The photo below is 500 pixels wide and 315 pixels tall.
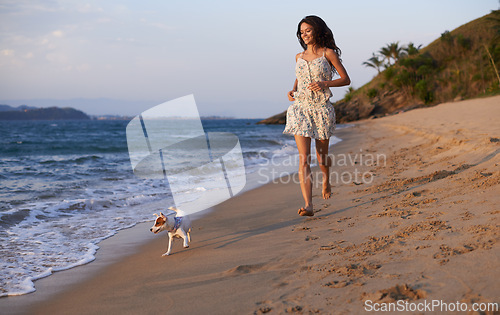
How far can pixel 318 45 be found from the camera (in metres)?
3.63

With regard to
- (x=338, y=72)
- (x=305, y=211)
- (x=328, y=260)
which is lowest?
(x=328, y=260)

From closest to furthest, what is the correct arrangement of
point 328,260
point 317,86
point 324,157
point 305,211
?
point 328,260, point 317,86, point 305,211, point 324,157

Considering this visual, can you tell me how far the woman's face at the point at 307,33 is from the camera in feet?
11.8

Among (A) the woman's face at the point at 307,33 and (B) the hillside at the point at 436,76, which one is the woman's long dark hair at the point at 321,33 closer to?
(A) the woman's face at the point at 307,33

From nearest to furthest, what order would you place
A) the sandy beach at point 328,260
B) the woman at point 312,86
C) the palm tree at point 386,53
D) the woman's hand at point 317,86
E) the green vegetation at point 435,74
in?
the sandy beach at point 328,260 → the woman's hand at point 317,86 → the woman at point 312,86 → the green vegetation at point 435,74 → the palm tree at point 386,53

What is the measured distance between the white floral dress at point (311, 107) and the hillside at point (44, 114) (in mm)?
94702

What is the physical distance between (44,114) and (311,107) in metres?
108

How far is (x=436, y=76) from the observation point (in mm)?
38812

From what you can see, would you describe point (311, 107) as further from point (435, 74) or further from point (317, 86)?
point (435, 74)

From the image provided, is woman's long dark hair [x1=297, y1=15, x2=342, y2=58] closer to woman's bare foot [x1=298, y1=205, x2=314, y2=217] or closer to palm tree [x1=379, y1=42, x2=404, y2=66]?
woman's bare foot [x1=298, y1=205, x2=314, y2=217]

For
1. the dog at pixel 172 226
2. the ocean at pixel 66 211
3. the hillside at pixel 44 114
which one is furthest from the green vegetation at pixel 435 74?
the hillside at pixel 44 114

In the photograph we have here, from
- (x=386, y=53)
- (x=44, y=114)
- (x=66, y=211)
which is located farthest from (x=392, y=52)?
(x=44, y=114)

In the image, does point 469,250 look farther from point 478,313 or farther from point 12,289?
point 12,289

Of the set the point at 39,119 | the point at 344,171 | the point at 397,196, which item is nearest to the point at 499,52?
the point at 344,171
